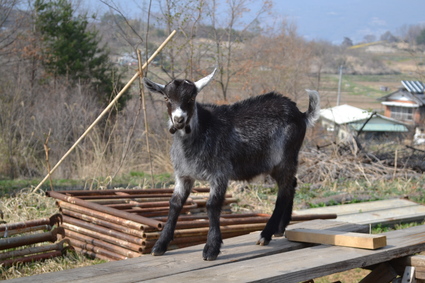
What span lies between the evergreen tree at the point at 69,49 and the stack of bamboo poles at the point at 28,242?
16074 mm

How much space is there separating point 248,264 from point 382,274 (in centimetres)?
137

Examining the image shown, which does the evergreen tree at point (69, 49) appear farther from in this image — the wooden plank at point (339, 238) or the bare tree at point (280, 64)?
the wooden plank at point (339, 238)

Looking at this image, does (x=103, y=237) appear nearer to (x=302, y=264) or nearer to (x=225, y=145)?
(x=225, y=145)

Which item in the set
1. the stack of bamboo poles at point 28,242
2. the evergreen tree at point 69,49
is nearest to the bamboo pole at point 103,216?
the stack of bamboo poles at point 28,242

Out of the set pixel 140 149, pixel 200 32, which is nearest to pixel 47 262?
pixel 140 149

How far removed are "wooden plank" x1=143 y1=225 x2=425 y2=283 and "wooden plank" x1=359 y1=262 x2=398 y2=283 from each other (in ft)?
0.64

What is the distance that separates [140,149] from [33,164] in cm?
283

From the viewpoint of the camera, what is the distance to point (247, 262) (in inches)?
151

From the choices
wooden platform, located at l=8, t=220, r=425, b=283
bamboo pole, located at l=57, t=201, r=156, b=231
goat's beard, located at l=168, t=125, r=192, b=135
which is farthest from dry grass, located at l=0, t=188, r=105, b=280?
goat's beard, located at l=168, t=125, r=192, b=135

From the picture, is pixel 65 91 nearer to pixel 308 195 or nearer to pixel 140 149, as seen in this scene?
pixel 140 149

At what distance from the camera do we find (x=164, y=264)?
3863 mm

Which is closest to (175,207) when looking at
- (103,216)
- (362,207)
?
(103,216)

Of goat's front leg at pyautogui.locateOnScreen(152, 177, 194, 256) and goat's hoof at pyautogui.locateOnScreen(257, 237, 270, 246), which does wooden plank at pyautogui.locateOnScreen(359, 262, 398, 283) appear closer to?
goat's hoof at pyautogui.locateOnScreen(257, 237, 270, 246)

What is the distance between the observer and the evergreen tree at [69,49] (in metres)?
21.7
